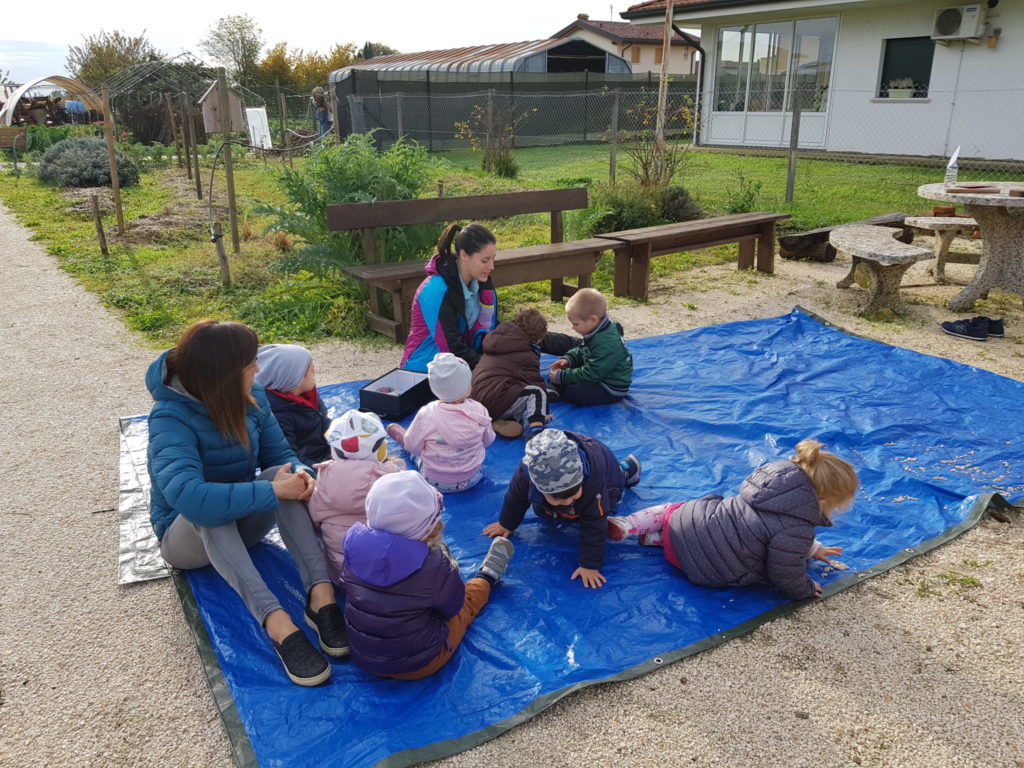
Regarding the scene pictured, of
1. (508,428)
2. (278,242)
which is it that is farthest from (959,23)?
(508,428)

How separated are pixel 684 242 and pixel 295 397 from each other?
17.5 ft

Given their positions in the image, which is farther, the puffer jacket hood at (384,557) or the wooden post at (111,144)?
the wooden post at (111,144)

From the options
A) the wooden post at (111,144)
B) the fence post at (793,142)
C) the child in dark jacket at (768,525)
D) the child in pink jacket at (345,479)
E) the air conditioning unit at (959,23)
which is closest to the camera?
the child in dark jacket at (768,525)

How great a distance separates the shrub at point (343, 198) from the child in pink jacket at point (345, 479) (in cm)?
397

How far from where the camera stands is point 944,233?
7.60 metres

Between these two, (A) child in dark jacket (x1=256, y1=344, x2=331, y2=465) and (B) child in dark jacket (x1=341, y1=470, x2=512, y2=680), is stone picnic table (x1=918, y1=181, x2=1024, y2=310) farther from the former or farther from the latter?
(B) child in dark jacket (x1=341, y1=470, x2=512, y2=680)

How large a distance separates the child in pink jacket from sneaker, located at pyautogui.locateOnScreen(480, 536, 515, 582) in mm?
533

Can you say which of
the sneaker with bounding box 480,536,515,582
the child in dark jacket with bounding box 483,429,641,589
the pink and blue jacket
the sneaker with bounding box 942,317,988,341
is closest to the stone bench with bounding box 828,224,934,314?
the sneaker with bounding box 942,317,988,341

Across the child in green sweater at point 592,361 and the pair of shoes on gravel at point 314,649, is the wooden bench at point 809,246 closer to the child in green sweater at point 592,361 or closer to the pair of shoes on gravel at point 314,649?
the child in green sweater at point 592,361

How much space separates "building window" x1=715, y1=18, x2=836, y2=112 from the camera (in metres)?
16.9

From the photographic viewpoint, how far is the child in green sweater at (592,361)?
4.65 m

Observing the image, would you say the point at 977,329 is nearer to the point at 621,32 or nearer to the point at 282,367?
the point at 282,367

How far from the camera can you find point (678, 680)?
8.52ft

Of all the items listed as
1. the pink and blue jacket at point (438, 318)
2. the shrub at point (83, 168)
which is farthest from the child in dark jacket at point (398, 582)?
the shrub at point (83, 168)
